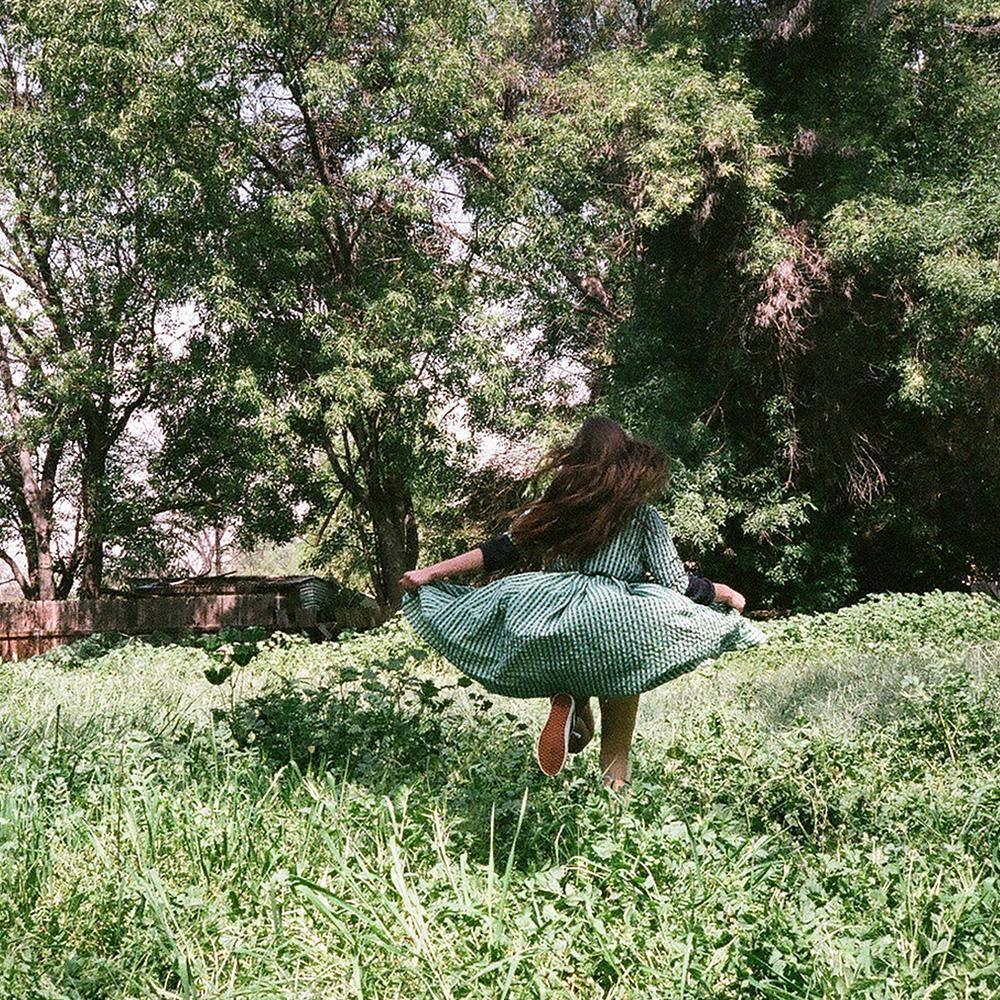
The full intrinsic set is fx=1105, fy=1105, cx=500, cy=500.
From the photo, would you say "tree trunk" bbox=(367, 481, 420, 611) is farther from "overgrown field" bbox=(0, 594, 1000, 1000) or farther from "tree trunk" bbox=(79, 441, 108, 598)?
"overgrown field" bbox=(0, 594, 1000, 1000)

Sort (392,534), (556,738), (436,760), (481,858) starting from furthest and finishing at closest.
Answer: (392,534) < (436,760) < (556,738) < (481,858)

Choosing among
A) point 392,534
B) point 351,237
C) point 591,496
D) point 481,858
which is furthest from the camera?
point 392,534

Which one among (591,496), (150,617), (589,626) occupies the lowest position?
(589,626)

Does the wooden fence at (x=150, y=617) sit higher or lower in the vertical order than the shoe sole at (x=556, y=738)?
higher

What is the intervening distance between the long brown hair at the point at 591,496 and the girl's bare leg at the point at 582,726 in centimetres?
59

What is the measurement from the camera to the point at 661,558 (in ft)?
14.9

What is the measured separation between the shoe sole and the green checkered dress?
0.10m

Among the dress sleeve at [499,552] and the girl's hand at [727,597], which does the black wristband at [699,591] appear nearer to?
the girl's hand at [727,597]

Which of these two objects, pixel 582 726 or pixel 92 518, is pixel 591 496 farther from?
pixel 92 518

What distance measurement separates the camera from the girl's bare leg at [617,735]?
175 inches

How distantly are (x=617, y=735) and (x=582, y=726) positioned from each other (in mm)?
148

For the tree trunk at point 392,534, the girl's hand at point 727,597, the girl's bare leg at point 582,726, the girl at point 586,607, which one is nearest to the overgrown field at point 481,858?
the girl's bare leg at point 582,726

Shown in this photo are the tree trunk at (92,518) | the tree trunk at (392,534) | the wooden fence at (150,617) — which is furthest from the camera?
the tree trunk at (392,534)

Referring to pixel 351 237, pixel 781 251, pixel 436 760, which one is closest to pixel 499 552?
pixel 436 760
